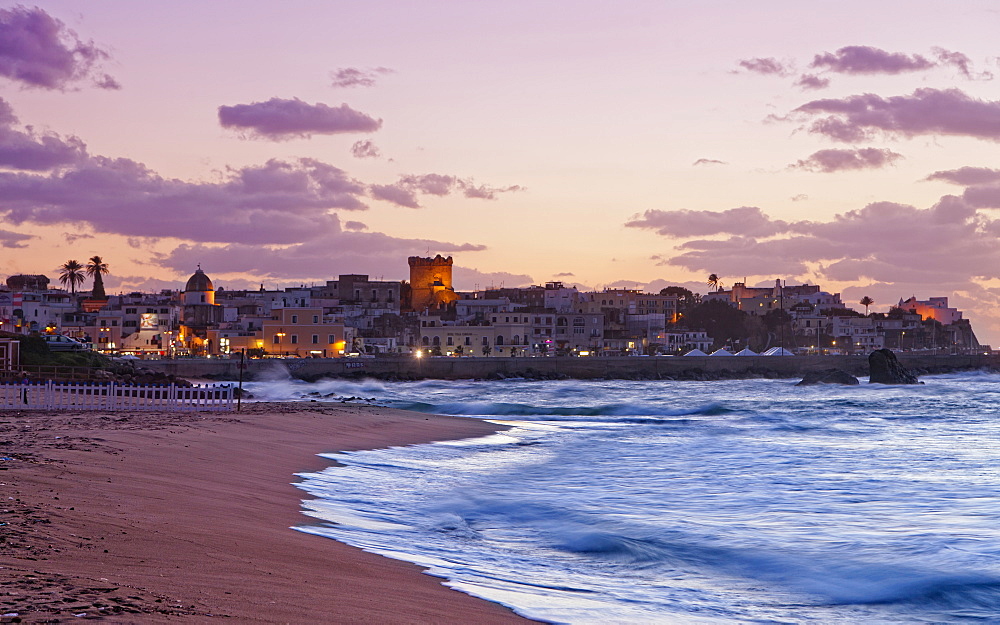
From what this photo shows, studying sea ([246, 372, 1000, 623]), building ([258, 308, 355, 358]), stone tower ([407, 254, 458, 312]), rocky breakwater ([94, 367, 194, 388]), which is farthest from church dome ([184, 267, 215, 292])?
sea ([246, 372, 1000, 623])

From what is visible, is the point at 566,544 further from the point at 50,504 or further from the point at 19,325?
the point at 19,325

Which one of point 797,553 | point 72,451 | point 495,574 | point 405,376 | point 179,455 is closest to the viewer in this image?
point 495,574

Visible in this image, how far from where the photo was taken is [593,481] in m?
20.6

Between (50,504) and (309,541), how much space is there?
2682 millimetres

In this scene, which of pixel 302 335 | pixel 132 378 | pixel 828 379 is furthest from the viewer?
pixel 302 335

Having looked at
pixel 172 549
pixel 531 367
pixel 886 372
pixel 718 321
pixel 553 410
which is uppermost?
pixel 718 321

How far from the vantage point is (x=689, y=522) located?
1544 centimetres

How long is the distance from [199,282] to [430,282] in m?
56.2

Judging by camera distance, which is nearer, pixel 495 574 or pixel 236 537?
pixel 236 537

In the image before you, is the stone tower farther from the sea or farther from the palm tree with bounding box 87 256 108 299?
the sea

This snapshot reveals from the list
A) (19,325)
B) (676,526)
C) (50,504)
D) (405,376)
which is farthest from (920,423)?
(19,325)

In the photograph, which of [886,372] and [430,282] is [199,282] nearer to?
[430,282]

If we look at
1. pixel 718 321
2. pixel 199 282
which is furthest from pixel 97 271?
pixel 718 321

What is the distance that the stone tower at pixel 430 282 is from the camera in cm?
16300
